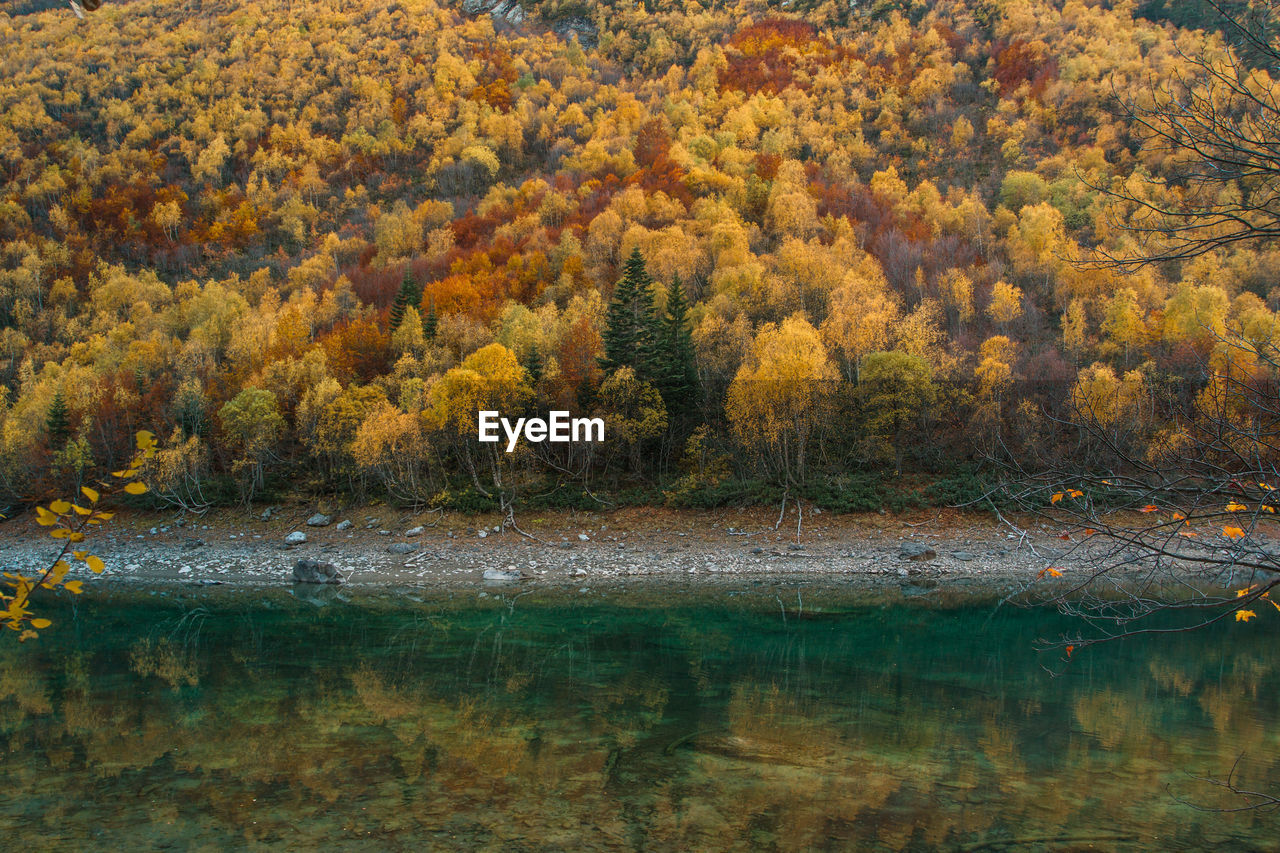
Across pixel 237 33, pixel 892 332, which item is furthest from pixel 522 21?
pixel 892 332

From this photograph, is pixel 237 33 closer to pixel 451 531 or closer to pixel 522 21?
pixel 522 21

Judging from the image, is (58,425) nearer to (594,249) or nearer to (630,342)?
(630,342)

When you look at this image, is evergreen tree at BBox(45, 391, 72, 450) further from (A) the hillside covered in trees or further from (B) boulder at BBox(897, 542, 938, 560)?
(B) boulder at BBox(897, 542, 938, 560)

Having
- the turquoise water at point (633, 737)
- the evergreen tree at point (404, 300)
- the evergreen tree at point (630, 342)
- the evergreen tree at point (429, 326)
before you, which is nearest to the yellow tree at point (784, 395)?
the evergreen tree at point (630, 342)

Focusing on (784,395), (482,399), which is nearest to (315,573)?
(482,399)

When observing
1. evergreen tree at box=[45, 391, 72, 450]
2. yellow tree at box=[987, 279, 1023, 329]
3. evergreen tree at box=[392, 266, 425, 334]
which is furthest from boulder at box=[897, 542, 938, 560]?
evergreen tree at box=[45, 391, 72, 450]

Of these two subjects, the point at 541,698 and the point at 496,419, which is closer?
the point at 541,698
